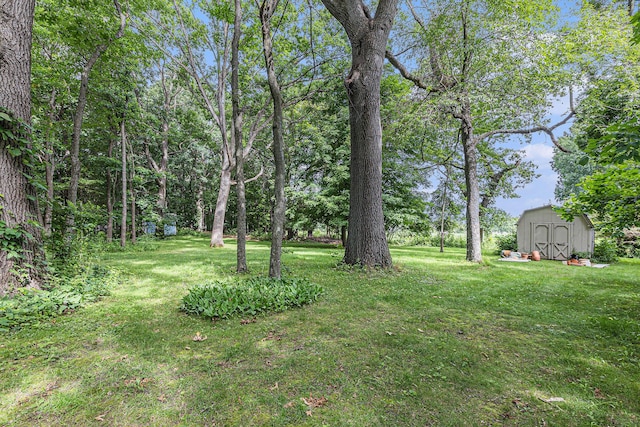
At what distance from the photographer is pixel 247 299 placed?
4047 mm

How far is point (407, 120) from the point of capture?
977cm

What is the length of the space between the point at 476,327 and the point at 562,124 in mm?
11730

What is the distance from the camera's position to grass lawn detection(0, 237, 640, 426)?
192 cm

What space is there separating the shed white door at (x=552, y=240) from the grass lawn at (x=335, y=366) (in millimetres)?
10006

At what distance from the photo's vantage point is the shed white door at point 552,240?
12617 millimetres

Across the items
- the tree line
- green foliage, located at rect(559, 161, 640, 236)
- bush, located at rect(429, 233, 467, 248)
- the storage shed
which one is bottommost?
bush, located at rect(429, 233, 467, 248)

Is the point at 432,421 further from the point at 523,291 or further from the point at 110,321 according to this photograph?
the point at 523,291

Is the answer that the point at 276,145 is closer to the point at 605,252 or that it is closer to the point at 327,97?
the point at 327,97

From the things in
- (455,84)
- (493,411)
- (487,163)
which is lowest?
(493,411)

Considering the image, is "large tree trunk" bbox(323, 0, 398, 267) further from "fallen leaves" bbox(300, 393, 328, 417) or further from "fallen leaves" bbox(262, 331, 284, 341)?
"fallen leaves" bbox(300, 393, 328, 417)

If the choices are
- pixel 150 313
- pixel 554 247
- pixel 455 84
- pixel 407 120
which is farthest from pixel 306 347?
pixel 554 247

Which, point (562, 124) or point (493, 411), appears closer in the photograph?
point (493, 411)

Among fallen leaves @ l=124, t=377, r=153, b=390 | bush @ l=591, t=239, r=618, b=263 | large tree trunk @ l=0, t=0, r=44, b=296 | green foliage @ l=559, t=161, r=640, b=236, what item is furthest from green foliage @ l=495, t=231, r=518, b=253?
Answer: large tree trunk @ l=0, t=0, r=44, b=296

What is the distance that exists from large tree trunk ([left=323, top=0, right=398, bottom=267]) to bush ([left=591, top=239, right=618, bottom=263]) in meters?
11.3
